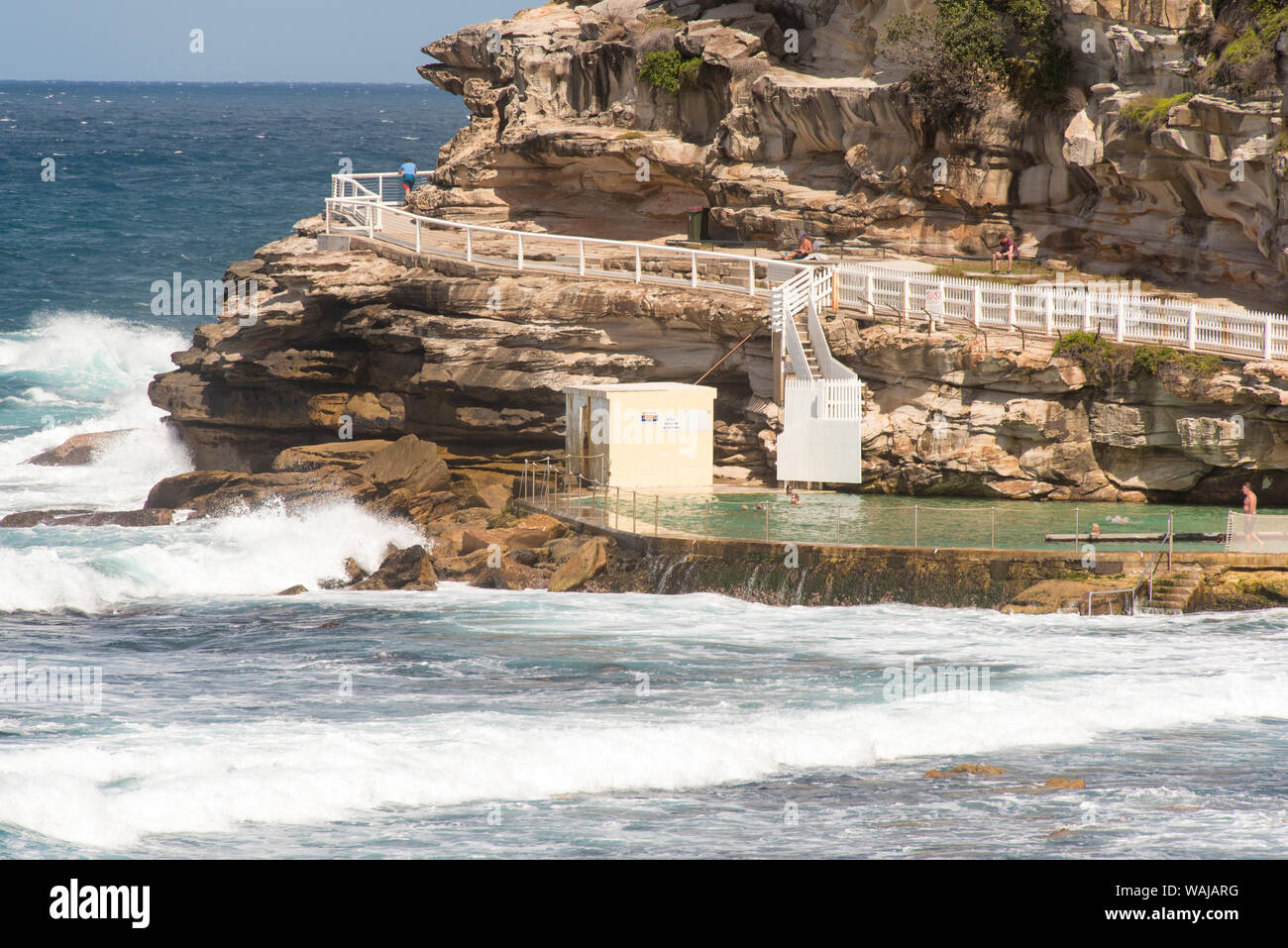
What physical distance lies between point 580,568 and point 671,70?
58.3 feet

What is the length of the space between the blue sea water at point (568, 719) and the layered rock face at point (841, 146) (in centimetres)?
1127

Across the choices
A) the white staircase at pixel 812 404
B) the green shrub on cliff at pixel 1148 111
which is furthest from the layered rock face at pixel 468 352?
the green shrub on cliff at pixel 1148 111

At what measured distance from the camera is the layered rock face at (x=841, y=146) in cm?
3288

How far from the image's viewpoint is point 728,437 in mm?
34469

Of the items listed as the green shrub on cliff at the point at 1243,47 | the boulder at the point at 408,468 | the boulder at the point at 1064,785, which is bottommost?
the boulder at the point at 1064,785

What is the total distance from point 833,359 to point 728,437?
3.51 meters

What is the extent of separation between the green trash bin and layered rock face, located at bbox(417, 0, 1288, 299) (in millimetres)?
433

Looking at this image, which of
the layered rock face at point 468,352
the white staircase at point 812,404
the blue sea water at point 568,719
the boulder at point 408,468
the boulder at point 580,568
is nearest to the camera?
the blue sea water at point 568,719

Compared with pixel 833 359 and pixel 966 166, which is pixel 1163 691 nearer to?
pixel 833 359

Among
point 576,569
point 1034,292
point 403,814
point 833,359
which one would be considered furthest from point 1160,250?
point 403,814

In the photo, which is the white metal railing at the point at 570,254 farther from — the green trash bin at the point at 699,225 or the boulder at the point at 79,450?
the boulder at the point at 79,450

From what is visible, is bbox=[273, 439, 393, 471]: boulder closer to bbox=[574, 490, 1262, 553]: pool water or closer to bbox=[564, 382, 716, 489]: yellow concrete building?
bbox=[564, 382, 716, 489]: yellow concrete building

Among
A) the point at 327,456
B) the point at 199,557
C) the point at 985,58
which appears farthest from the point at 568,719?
the point at 985,58

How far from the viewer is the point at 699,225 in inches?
1598
